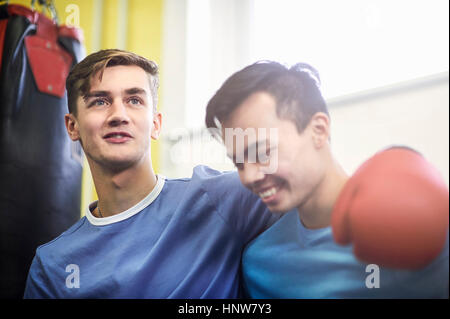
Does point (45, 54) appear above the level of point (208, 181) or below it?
above

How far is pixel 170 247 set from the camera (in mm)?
872

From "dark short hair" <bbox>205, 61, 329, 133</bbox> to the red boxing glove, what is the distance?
6.0 inches

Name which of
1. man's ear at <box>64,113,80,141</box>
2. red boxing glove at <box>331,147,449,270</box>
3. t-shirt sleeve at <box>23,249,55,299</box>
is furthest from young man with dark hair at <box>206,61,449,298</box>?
t-shirt sleeve at <box>23,249,55,299</box>

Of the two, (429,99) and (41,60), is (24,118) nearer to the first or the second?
(41,60)

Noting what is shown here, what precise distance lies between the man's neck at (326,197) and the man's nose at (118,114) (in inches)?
16.2

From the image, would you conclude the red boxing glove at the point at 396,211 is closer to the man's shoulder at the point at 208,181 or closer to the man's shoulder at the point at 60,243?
the man's shoulder at the point at 208,181

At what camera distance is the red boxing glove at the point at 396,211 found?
0.68 metres

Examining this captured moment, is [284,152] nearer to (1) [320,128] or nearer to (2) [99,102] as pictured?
(1) [320,128]

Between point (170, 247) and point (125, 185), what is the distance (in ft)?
0.56

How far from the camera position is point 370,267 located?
28.8 inches

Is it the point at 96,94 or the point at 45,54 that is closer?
the point at 96,94

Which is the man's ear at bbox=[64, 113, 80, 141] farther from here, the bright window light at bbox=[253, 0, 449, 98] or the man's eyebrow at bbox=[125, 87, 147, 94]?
the bright window light at bbox=[253, 0, 449, 98]

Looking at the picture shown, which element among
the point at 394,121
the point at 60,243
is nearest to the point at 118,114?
the point at 60,243
